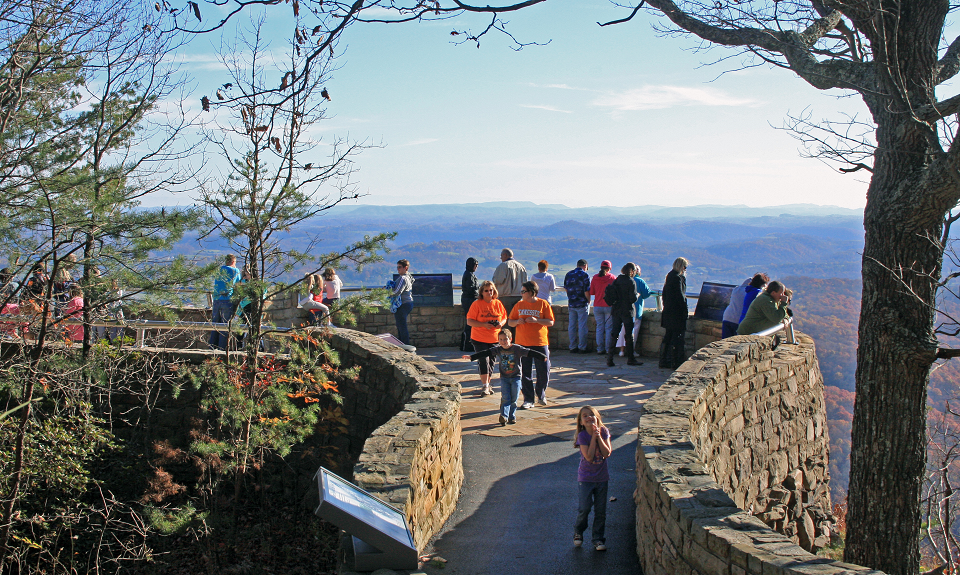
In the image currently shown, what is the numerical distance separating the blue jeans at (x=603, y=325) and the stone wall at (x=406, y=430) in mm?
4538

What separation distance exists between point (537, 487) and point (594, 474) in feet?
5.26

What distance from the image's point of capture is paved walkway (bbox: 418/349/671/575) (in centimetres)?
588

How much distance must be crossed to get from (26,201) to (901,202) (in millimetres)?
7945

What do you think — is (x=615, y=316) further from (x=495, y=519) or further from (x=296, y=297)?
(x=495, y=519)

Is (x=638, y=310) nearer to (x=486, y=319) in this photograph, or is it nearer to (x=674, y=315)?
(x=674, y=315)

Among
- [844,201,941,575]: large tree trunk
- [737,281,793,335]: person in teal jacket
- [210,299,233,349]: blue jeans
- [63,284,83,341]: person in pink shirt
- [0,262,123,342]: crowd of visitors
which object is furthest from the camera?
[210,299,233,349]: blue jeans

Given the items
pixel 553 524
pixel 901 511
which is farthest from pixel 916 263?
pixel 553 524

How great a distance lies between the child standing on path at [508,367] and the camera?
8773 millimetres

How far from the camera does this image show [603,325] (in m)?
13.4

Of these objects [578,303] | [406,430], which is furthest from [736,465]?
[578,303]

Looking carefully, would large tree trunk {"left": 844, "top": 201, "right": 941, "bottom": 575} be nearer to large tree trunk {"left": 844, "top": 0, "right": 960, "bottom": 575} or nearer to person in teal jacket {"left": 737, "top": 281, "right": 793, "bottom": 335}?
large tree trunk {"left": 844, "top": 0, "right": 960, "bottom": 575}

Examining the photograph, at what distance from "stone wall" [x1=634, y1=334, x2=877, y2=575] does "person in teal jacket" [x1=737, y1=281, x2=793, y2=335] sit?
1.24 ft

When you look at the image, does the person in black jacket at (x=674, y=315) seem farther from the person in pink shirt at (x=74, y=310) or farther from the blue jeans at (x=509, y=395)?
the person in pink shirt at (x=74, y=310)

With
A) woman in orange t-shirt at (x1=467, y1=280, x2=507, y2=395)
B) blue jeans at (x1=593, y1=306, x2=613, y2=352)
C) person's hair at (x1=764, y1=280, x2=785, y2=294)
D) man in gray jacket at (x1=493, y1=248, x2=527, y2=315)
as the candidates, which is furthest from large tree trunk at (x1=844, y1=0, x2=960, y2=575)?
man in gray jacket at (x1=493, y1=248, x2=527, y2=315)
